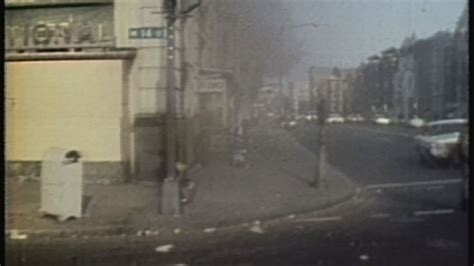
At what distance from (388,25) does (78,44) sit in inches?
60.5

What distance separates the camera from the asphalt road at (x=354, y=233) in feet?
9.35

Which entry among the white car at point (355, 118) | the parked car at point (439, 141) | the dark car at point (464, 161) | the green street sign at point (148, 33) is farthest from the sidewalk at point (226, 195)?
the green street sign at point (148, 33)

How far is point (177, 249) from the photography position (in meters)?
2.96

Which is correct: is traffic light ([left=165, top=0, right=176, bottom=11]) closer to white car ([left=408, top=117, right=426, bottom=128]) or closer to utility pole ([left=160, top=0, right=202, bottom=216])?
utility pole ([left=160, top=0, right=202, bottom=216])

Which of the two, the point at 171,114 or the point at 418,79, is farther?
the point at 171,114

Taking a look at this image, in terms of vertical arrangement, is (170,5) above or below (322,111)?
above

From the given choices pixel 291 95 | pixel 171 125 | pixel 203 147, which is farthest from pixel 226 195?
pixel 291 95

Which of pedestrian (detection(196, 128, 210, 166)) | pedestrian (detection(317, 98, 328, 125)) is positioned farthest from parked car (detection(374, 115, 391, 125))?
pedestrian (detection(196, 128, 210, 166))

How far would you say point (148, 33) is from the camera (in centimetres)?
291

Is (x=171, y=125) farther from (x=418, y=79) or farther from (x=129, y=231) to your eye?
(x=418, y=79)

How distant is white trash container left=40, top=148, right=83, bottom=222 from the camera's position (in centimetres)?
286

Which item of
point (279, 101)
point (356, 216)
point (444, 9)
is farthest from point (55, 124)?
point (444, 9)

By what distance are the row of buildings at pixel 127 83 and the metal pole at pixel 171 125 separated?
2 cm

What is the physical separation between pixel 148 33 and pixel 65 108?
1.81ft
